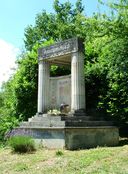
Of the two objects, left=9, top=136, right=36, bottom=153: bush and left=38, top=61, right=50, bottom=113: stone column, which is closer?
left=9, top=136, right=36, bottom=153: bush

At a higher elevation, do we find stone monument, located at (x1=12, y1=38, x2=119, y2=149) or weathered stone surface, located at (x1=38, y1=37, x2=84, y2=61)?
weathered stone surface, located at (x1=38, y1=37, x2=84, y2=61)

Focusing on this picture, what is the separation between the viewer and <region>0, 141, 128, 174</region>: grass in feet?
30.6

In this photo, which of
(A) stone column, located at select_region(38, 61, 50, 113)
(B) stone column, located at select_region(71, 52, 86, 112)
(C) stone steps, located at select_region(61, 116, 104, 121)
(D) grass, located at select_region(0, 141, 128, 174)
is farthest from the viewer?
(A) stone column, located at select_region(38, 61, 50, 113)

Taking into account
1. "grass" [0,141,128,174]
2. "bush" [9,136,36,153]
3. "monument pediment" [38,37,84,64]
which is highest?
"monument pediment" [38,37,84,64]

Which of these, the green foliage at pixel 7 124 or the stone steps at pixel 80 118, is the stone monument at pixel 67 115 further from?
the green foliage at pixel 7 124

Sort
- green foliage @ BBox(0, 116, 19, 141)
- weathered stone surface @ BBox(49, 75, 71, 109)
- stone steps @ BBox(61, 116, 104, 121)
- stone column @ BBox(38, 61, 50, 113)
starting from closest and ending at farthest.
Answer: stone steps @ BBox(61, 116, 104, 121)
stone column @ BBox(38, 61, 50, 113)
weathered stone surface @ BBox(49, 75, 71, 109)
green foliage @ BBox(0, 116, 19, 141)

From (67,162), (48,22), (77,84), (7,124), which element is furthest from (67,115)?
(48,22)

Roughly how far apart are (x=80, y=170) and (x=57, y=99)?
8.38 m

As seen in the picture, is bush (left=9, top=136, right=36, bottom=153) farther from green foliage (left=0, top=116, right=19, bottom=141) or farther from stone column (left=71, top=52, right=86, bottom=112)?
green foliage (left=0, top=116, right=19, bottom=141)

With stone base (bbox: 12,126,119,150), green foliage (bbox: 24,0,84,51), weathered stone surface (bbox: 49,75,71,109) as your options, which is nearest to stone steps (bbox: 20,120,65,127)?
stone base (bbox: 12,126,119,150)

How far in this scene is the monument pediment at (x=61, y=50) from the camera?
15407 millimetres

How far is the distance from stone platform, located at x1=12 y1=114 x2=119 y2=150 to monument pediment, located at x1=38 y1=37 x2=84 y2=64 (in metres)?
2.87

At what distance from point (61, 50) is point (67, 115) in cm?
312

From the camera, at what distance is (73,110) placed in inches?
586
